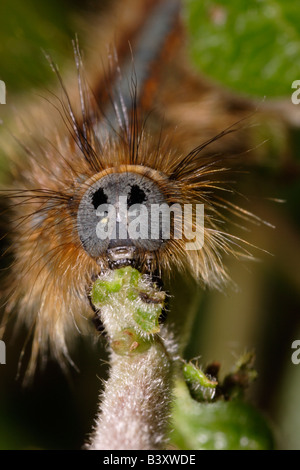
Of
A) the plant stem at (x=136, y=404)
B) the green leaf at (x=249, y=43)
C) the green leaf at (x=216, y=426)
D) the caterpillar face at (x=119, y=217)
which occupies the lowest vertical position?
the green leaf at (x=216, y=426)

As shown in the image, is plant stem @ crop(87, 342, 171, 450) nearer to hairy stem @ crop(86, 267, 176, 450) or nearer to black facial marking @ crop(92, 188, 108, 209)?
hairy stem @ crop(86, 267, 176, 450)

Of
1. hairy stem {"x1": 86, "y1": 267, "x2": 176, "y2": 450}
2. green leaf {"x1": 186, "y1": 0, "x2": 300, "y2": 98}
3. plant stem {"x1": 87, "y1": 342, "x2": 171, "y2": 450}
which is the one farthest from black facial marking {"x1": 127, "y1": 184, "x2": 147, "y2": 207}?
green leaf {"x1": 186, "y1": 0, "x2": 300, "y2": 98}

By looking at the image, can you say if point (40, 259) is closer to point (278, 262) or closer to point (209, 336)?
point (209, 336)

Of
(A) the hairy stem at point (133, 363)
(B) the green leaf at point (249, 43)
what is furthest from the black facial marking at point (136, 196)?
(B) the green leaf at point (249, 43)

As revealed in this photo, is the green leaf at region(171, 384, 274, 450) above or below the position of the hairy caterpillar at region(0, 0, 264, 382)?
below

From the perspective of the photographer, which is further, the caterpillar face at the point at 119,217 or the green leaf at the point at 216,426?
the green leaf at the point at 216,426

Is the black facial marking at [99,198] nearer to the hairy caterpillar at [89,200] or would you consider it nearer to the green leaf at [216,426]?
the hairy caterpillar at [89,200]

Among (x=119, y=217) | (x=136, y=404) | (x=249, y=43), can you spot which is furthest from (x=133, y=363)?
(x=249, y=43)
